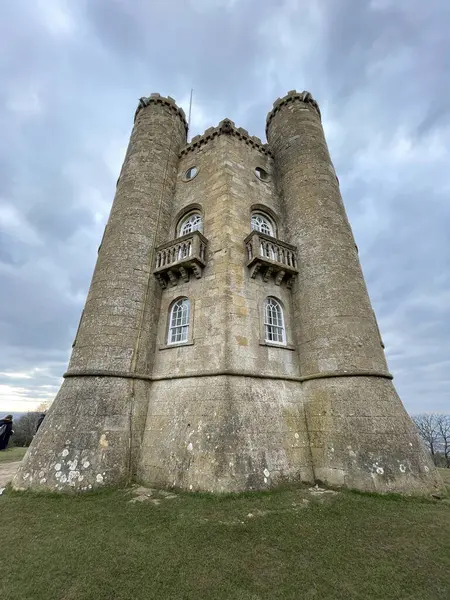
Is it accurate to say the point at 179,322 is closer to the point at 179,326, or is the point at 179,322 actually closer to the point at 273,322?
the point at 179,326

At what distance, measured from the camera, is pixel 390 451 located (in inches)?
312

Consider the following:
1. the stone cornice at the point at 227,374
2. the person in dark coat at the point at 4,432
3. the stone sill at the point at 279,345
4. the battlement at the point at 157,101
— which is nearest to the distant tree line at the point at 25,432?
the person in dark coat at the point at 4,432

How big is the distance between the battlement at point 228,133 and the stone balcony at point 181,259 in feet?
23.2

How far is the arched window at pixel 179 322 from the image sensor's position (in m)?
10.8

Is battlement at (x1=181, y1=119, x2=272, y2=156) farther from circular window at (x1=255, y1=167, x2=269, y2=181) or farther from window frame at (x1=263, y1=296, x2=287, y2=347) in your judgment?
window frame at (x1=263, y1=296, x2=287, y2=347)

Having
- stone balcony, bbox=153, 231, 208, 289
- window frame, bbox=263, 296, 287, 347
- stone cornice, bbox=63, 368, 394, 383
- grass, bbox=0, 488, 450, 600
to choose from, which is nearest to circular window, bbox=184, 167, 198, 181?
stone balcony, bbox=153, 231, 208, 289

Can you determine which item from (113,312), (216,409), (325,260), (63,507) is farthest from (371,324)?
(63,507)

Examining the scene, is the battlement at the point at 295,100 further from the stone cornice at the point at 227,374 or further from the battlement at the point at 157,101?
the stone cornice at the point at 227,374

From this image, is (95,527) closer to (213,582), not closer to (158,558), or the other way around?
(158,558)

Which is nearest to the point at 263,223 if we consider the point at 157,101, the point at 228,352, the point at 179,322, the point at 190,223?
the point at 190,223

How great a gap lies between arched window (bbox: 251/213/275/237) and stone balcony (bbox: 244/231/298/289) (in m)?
1.88

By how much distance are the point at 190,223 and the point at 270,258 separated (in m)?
4.81

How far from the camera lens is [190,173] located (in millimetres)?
15000

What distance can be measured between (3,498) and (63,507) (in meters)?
2.14
